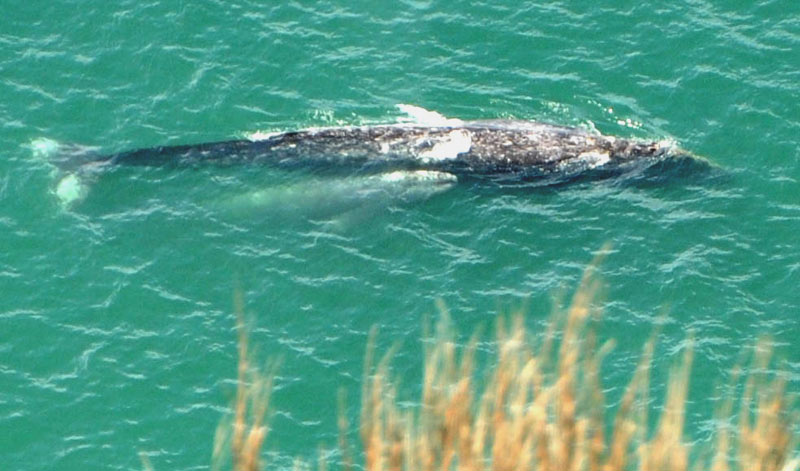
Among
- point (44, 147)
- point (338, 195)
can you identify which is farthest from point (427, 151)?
point (44, 147)

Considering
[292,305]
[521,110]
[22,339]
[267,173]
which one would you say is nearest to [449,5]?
[521,110]

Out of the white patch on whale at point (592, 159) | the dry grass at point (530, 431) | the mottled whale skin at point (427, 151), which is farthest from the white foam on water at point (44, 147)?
the dry grass at point (530, 431)

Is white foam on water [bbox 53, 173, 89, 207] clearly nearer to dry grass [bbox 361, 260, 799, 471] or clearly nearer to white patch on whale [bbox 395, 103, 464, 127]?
white patch on whale [bbox 395, 103, 464, 127]

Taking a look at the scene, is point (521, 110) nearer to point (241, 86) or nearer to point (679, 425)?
point (241, 86)

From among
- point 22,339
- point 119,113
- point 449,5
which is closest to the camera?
point 22,339

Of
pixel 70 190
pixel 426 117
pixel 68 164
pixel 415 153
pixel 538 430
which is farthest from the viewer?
pixel 426 117

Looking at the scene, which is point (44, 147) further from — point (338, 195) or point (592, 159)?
point (592, 159)
